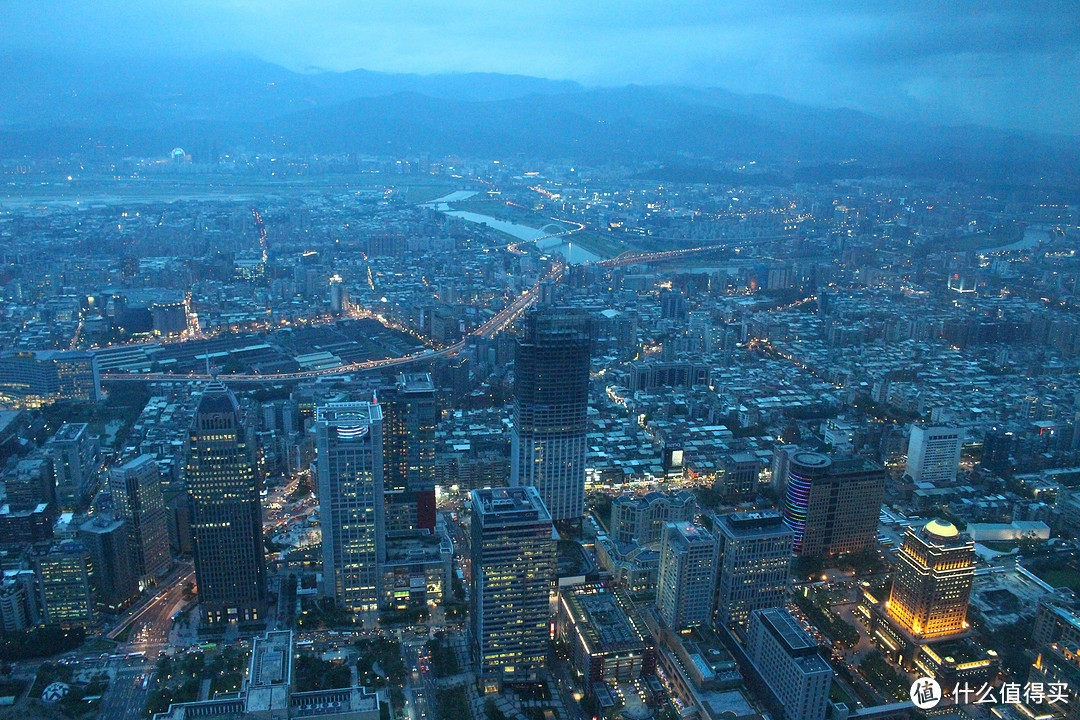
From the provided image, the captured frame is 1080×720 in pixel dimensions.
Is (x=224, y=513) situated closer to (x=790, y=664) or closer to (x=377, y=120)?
(x=790, y=664)

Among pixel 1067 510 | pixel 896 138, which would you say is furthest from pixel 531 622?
pixel 896 138

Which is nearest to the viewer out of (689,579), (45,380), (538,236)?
(689,579)

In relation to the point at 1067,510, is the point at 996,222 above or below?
above

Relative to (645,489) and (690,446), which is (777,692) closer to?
(645,489)

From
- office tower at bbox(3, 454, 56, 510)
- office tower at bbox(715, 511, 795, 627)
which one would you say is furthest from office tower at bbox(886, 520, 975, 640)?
office tower at bbox(3, 454, 56, 510)

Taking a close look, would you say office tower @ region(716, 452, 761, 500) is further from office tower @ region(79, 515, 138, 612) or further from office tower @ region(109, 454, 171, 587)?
office tower @ region(79, 515, 138, 612)

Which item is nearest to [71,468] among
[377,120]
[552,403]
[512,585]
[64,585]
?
[64,585]
